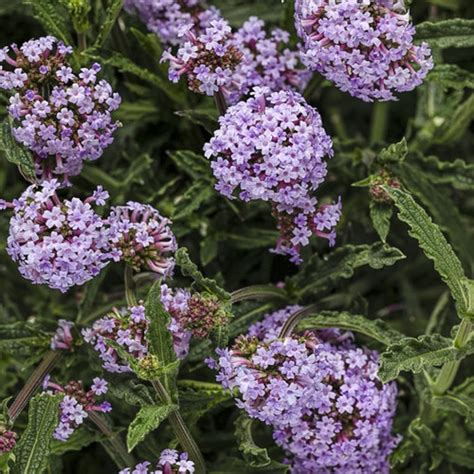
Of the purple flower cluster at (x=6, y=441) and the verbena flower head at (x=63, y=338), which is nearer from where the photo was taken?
the purple flower cluster at (x=6, y=441)

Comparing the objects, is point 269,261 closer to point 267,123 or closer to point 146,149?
point 146,149

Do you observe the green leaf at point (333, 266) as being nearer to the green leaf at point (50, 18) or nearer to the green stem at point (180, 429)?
the green stem at point (180, 429)

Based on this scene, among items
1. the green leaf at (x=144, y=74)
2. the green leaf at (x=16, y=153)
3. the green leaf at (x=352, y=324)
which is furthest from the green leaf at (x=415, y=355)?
the green leaf at (x=144, y=74)

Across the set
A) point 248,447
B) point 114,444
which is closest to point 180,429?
point 248,447

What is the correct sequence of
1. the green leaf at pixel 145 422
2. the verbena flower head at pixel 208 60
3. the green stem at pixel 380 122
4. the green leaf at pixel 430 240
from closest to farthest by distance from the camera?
the green leaf at pixel 145 422
the green leaf at pixel 430 240
the verbena flower head at pixel 208 60
the green stem at pixel 380 122

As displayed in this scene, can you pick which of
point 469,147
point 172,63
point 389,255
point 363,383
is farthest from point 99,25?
point 469,147

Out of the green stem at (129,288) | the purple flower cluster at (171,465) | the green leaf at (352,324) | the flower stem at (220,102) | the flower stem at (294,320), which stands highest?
the flower stem at (220,102)

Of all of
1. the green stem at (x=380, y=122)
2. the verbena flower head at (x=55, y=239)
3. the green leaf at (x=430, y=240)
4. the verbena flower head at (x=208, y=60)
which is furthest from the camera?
the green stem at (x=380, y=122)

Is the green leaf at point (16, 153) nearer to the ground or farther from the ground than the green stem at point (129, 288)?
farther from the ground
